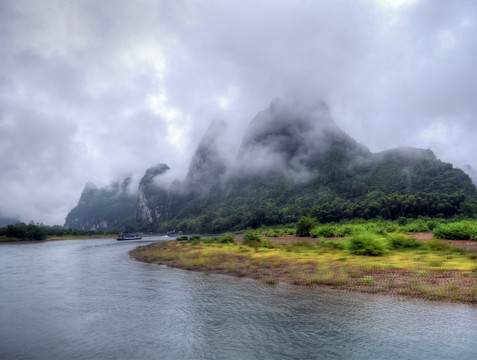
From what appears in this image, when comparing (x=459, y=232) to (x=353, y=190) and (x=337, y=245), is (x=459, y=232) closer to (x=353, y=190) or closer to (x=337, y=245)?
(x=337, y=245)

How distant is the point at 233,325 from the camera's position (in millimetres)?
11625

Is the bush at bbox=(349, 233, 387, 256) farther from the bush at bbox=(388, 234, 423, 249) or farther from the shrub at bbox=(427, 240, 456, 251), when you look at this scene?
the shrub at bbox=(427, 240, 456, 251)

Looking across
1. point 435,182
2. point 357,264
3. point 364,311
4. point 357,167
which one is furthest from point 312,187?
point 364,311

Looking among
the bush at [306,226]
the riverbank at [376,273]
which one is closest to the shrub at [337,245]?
the riverbank at [376,273]

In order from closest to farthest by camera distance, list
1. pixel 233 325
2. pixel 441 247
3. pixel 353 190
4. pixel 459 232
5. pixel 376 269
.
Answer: pixel 233 325, pixel 376 269, pixel 441 247, pixel 459 232, pixel 353 190

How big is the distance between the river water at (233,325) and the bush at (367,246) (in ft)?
46.1

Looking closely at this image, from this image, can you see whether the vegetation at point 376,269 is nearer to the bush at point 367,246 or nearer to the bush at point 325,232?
the bush at point 367,246

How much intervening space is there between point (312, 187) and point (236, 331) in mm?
163830

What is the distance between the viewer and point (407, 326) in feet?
35.2

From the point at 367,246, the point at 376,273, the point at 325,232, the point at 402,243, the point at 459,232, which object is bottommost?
the point at 376,273

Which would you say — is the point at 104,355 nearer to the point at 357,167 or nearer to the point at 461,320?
the point at 461,320

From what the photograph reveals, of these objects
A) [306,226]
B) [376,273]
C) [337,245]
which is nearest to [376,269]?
[376,273]

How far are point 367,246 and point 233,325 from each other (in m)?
21.9

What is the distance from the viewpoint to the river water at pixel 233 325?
917 centimetres
